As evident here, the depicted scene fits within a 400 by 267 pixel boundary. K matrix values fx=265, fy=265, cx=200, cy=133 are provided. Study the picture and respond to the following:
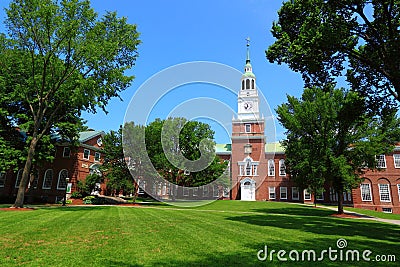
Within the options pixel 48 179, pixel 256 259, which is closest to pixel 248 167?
pixel 48 179

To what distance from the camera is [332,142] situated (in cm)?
2367

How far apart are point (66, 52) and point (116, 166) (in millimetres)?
17650

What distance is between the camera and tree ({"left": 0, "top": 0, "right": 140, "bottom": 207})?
18.8 meters

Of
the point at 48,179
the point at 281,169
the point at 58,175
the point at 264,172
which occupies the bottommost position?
the point at 48,179

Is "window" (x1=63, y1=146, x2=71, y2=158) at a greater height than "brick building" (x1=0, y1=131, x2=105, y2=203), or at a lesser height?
greater

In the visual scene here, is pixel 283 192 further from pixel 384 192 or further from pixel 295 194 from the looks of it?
pixel 384 192

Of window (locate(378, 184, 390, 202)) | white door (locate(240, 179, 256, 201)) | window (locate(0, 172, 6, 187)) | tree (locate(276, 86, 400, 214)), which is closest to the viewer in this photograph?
tree (locate(276, 86, 400, 214))

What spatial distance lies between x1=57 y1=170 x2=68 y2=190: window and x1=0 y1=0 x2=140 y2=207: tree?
17.2 metres

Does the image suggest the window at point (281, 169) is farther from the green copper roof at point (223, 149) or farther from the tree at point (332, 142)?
Result: the tree at point (332, 142)

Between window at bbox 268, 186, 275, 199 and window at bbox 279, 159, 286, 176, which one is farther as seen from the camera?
window at bbox 279, 159, 286, 176

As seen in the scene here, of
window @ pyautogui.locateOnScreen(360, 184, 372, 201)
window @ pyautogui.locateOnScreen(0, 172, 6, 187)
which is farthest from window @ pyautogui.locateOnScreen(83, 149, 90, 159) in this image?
window @ pyautogui.locateOnScreen(360, 184, 372, 201)

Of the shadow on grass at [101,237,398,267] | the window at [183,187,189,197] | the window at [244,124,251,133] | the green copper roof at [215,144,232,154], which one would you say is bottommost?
the shadow on grass at [101,237,398,267]

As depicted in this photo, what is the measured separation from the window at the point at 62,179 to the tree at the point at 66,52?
17161mm

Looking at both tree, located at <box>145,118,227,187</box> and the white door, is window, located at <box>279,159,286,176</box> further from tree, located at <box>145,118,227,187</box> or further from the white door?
tree, located at <box>145,118,227,187</box>
